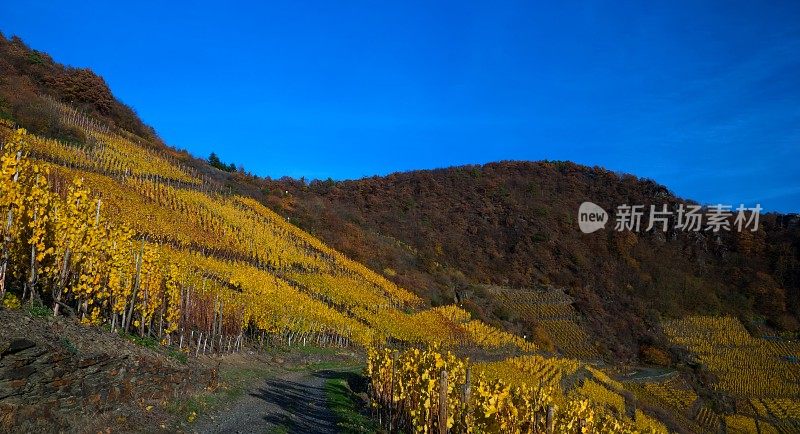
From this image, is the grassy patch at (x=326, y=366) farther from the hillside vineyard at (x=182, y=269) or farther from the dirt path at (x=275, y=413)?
the dirt path at (x=275, y=413)

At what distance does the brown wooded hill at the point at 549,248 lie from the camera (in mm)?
62625

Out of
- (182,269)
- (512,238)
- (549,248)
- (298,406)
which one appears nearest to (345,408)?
(298,406)

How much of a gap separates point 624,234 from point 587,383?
67.5 meters

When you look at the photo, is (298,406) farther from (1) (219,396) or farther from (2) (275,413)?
(1) (219,396)

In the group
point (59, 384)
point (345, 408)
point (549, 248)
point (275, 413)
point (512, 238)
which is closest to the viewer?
point (59, 384)

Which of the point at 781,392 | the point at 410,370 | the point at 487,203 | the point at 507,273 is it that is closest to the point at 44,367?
the point at 410,370

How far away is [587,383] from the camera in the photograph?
118ft

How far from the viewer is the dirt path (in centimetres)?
1070

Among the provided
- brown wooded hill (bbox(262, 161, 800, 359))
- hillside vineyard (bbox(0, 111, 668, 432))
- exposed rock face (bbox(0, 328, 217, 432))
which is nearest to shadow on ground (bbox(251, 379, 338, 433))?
hillside vineyard (bbox(0, 111, 668, 432))

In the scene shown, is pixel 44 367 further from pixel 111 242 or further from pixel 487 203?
pixel 487 203

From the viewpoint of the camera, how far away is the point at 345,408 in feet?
46.3

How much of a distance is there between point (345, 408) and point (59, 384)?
8202 mm

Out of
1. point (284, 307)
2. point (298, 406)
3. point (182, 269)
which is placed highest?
point (182, 269)

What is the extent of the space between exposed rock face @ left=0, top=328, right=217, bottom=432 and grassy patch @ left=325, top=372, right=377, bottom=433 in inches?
180
